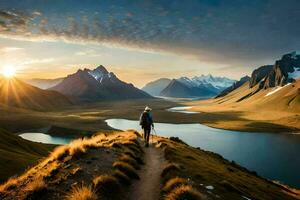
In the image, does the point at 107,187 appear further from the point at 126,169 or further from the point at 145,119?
the point at 145,119

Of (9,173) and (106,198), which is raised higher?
(106,198)

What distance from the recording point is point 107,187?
1777cm

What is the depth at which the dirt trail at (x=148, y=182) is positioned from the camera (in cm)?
1850

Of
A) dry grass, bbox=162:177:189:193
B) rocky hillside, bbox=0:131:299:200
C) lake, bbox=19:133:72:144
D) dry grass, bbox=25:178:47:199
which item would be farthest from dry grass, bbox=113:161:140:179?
lake, bbox=19:133:72:144

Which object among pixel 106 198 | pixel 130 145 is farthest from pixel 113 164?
pixel 130 145

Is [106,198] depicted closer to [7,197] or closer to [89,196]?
[89,196]

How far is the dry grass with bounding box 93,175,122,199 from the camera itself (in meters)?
17.1

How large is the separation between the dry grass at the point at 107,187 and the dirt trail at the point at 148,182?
37.4 inches

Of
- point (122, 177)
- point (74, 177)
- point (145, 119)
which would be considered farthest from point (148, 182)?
point (145, 119)

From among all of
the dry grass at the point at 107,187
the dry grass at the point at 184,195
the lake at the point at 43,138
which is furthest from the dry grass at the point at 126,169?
the lake at the point at 43,138

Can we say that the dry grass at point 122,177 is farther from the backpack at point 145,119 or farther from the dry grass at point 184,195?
the backpack at point 145,119

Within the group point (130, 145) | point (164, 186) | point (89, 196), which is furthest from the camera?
point (130, 145)

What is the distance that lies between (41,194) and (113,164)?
7276mm

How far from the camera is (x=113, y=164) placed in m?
23.1
